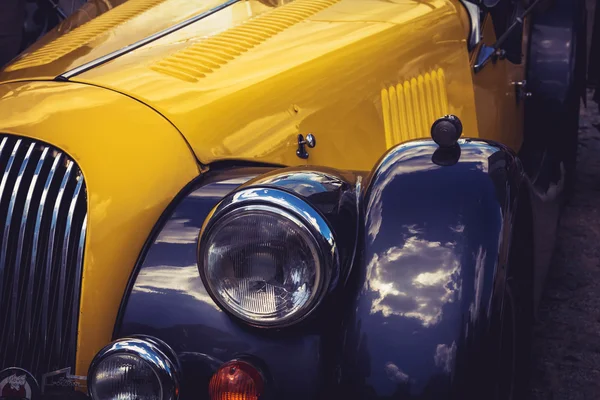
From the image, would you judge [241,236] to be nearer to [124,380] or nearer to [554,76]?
[124,380]

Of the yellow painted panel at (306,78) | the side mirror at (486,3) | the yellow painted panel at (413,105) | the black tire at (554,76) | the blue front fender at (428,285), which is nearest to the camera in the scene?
the blue front fender at (428,285)

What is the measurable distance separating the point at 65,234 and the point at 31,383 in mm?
298

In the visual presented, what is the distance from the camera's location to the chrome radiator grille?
1.58 meters

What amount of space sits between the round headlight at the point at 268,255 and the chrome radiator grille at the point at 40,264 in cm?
35

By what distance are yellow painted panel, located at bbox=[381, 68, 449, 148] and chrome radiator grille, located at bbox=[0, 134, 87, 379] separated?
1160 mm

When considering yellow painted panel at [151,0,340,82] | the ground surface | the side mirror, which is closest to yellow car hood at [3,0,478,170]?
yellow painted panel at [151,0,340,82]

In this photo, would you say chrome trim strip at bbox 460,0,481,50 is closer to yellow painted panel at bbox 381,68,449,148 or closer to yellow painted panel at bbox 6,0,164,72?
yellow painted panel at bbox 381,68,449,148

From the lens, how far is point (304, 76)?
2184 mm

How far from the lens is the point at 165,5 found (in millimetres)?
2598

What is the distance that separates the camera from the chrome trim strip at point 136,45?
1.95m

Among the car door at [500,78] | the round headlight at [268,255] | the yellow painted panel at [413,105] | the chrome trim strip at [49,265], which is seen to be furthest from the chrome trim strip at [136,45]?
the car door at [500,78]

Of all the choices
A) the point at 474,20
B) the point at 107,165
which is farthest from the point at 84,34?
the point at 474,20

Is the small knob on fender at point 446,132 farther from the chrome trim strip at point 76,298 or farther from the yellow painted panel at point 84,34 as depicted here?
the yellow painted panel at point 84,34

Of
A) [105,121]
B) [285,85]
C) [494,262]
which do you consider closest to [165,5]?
[285,85]
